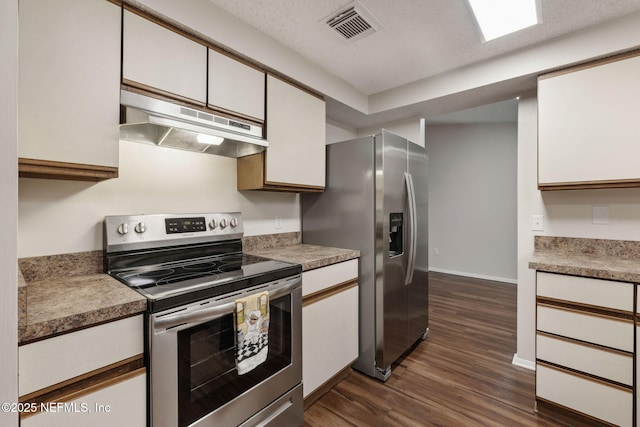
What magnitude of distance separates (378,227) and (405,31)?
4.35ft

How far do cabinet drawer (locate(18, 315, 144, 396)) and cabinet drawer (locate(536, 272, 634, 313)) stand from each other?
7.01 feet

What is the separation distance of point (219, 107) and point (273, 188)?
2.14 ft

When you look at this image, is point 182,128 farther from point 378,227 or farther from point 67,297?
point 378,227

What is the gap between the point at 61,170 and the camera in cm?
119

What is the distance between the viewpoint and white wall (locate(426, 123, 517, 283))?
4773mm

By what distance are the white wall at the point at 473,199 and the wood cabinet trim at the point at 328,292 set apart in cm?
384

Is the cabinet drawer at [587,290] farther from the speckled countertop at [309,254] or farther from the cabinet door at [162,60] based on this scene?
the cabinet door at [162,60]

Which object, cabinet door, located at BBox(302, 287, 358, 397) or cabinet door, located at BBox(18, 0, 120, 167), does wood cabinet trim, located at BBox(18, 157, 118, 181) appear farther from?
cabinet door, located at BBox(302, 287, 358, 397)

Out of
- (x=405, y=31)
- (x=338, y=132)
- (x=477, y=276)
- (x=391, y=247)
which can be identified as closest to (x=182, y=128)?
(x=405, y=31)

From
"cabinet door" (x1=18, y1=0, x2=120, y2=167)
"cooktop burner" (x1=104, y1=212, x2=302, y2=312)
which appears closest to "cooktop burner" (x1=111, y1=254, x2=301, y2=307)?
"cooktop burner" (x1=104, y1=212, x2=302, y2=312)

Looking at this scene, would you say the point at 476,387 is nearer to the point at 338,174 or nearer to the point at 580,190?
the point at 580,190

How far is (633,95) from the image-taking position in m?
1.75

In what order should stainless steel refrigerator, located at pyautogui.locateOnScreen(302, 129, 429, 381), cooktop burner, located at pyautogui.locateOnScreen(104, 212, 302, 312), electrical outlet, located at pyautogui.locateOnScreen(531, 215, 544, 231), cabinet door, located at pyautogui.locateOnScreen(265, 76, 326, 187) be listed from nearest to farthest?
1. cooktop burner, located at pyautogui.locateOnScreen(104, 212, 302, 312)
2. cabinet door, located at pyautogui.locateOnScreen(265, 76, 326, 187)
3. stainless steel refrigerator, located at pyautogui.locateOnScreen(302, 129, 429, 381)
4. electrical outlet, located at pyautogui.locateOnScreen(531, 215, 544, 231)

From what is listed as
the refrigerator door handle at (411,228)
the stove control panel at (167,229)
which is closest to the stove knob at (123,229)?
the stove control panel at (167,229)
